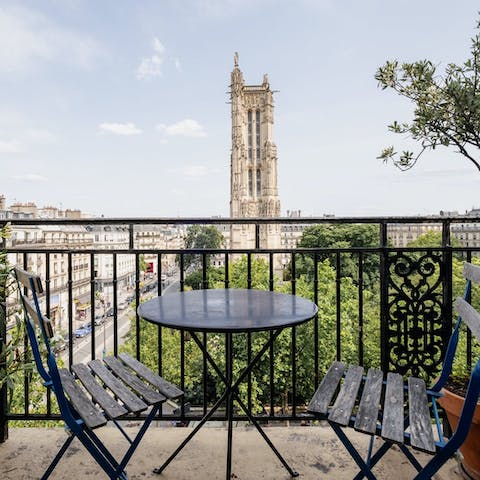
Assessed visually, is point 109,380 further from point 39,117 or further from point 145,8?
point 39,117

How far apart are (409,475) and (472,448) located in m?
0.32

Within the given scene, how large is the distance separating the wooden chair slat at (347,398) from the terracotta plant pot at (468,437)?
1.23 feet

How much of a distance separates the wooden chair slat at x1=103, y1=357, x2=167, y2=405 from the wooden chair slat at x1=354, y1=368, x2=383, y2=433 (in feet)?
2.37

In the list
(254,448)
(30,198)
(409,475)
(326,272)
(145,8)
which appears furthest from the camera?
(30,198)

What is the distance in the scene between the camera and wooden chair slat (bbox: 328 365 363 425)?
1.29 m

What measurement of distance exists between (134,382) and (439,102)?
7.14 feet

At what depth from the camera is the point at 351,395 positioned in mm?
1474

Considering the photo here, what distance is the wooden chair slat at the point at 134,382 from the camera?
1.50 m

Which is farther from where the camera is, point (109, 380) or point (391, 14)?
point (391, 14)

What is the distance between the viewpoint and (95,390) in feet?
5.17

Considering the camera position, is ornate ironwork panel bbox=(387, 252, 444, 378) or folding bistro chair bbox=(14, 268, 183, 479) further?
ornate ironwork panel bbox=(387, 252, 444, 378)

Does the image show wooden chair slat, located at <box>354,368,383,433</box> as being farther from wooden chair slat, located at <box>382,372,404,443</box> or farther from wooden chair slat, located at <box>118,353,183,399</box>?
wooden chair slat, located at <box>118,353,183,399</box>

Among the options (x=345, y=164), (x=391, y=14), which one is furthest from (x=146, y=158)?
(x=391, y=14)

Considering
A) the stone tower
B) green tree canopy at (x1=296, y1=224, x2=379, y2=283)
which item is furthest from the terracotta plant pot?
the stone tower
